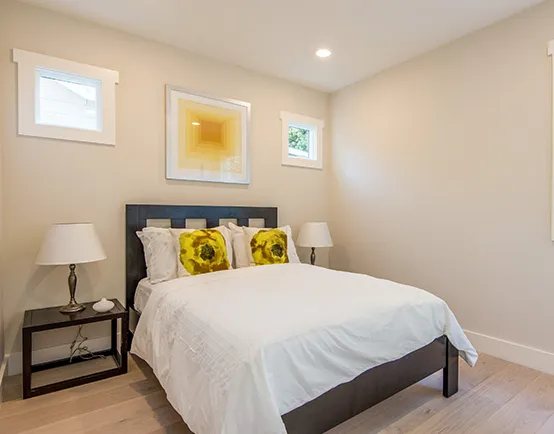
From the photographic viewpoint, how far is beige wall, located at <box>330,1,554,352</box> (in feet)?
8.41

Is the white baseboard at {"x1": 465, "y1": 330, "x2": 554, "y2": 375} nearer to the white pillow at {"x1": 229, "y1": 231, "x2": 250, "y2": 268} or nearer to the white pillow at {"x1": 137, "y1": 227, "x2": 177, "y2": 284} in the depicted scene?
the white pillow at {"x1": 229, "y1": 231, "x2": 250, "y2": 268}

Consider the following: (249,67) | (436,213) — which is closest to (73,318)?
(249,67)

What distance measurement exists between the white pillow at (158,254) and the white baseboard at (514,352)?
265 centimetres

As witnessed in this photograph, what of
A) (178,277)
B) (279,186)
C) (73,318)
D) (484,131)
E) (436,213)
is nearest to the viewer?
(73,318)

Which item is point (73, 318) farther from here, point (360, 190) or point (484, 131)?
point (484, 131)

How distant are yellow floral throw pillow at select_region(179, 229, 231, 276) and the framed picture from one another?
0.72m

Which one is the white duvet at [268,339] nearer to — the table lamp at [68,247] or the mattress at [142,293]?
the mattress at [142,293]

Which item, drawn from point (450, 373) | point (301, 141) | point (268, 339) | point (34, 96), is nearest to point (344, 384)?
point (268, 339)

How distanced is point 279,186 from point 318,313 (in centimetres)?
237

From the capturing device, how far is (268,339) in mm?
1466

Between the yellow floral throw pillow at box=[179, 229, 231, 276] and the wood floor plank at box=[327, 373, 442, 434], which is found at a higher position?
the yellow floral throw pillow at box=[179, 229, 231, 276]

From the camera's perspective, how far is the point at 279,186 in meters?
3.95

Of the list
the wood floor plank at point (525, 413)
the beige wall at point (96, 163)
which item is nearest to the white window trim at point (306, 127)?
the beige wall at point (96, 163)

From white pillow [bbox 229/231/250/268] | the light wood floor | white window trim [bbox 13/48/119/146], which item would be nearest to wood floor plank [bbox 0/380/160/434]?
the light wood floor
